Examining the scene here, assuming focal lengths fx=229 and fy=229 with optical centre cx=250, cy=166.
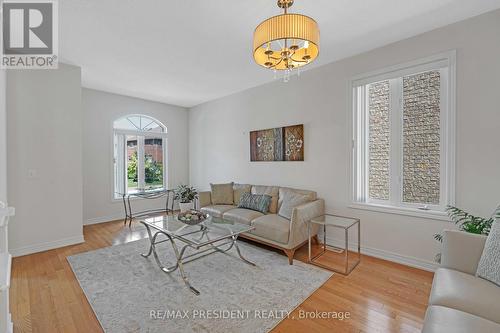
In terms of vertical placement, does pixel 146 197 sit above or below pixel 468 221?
below

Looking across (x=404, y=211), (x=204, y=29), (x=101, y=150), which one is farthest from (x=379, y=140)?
(x=101, y=150)

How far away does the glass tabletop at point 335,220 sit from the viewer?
9.27ft

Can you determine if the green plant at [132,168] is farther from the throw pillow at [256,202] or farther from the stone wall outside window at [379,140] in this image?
the stone wall outside window at [379,140]

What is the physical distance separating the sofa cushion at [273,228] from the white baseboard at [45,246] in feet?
8.97

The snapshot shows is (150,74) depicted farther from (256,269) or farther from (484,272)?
(484,272)

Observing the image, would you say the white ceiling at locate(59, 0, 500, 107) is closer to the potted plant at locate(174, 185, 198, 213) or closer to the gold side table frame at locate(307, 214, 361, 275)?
the gold side table frame at locate(307, 214, 361, 275)

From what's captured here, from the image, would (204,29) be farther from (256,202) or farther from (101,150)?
(101,150)

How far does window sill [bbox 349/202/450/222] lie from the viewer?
99.7 inches

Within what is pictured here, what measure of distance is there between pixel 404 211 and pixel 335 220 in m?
0.80

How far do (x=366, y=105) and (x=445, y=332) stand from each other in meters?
2.74

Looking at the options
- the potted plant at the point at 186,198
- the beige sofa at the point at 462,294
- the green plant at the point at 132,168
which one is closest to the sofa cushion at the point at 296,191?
the beige sofa at the point at 462,294

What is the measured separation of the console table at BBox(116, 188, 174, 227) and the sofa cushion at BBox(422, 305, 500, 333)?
4.72 metres

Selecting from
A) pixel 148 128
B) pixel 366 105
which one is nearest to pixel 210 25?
pixel 366 105

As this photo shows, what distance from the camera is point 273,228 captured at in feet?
9.81
